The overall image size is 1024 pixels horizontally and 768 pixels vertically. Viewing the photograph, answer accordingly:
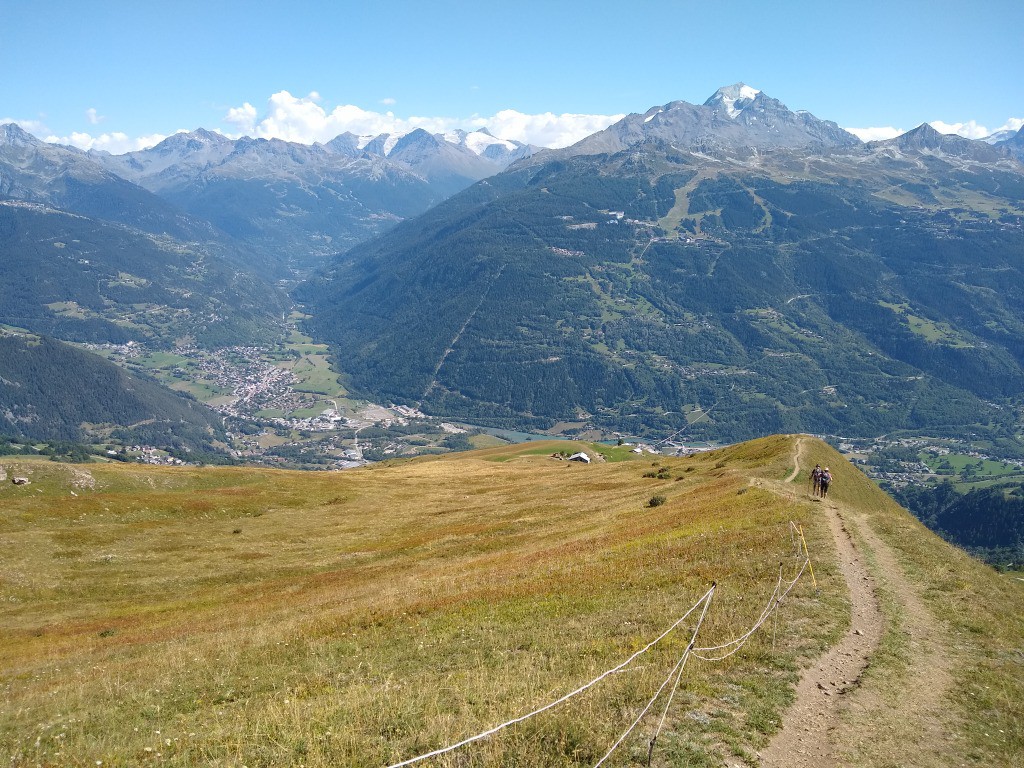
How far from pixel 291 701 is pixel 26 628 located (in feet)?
123

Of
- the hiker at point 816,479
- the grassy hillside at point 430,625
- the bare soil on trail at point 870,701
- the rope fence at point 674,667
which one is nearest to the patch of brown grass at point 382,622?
the grassy hillside at point 430,625

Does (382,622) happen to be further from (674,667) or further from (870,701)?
(870,701)

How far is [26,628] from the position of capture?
4394 centimetres

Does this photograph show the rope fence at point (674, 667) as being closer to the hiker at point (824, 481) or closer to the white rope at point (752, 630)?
the white rope at point (752, 630)

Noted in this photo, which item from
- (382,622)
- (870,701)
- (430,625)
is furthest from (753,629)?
(382,622)

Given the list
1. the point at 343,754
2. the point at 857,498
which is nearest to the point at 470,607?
the point at 343,754

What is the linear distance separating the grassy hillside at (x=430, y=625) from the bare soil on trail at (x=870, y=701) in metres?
0.58

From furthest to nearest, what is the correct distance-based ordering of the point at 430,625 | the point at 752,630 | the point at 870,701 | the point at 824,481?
the point at 824,481
the point at 430,625
the point at 752,630
the point at 870,701

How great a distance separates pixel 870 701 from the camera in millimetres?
19000

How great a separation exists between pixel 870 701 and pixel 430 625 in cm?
1912

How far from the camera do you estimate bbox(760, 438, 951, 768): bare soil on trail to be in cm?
1608

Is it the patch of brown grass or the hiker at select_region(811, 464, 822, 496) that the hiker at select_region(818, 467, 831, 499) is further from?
the patch of brown grass

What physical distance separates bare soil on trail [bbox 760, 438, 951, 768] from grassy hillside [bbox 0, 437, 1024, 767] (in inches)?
22.7

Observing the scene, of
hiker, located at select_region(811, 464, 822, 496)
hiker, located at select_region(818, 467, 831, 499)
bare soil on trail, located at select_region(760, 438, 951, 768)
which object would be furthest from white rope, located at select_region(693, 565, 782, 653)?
hiker, located at select_region(811, 464, 822, 496)
